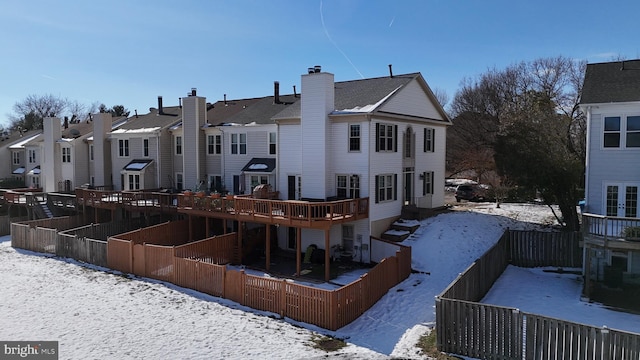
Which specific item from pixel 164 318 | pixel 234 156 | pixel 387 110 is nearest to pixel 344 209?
pixel 387 110

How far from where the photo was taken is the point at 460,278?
12.9 m

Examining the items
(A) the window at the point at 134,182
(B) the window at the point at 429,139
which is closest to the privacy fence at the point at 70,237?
(A) the window at the point at 134,182

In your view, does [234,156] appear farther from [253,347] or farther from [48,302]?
[253,347]

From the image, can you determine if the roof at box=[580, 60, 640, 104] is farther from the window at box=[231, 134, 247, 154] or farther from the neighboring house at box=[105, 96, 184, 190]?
the neighboring house at box=[105, 96, 184, 190]

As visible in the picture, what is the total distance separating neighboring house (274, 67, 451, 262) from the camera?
838 inches

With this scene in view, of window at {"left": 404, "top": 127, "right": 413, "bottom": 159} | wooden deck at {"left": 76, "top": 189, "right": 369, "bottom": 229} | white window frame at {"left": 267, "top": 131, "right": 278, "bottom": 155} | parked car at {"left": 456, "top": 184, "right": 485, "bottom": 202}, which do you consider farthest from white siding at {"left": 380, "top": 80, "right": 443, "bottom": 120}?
parked car at {"left": 456, "top": 184, "right": 485, "bottom": 202}

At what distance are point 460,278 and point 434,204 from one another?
15.4 m

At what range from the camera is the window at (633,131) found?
1684 cm

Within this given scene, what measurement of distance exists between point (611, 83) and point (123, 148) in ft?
106

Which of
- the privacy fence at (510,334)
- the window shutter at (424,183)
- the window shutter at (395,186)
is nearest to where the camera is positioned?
the privacy fence at (510,334)

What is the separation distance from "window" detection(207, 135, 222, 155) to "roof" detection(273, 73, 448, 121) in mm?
7010

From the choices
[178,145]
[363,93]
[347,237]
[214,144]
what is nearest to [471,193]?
[363,93]

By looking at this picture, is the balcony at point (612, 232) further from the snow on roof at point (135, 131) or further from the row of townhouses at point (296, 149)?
the snow on roof at point (135, 131)

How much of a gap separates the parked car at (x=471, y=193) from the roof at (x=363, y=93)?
15.0 meters
